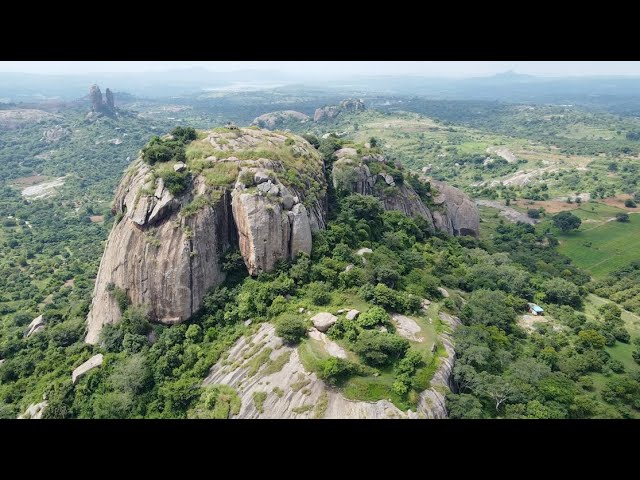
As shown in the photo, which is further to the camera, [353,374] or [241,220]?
[241,220]

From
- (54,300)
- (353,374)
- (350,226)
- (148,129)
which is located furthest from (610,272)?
(148,129)

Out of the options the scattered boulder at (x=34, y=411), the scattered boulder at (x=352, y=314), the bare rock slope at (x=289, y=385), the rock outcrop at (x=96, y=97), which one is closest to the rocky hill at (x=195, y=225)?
the scattered boulder at (x=34, y=411)

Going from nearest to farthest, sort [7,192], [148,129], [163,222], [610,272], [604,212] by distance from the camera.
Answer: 1. [163,222]
2. [610,272]
3. [604,212]
4. [7,192]
5. [148,129]

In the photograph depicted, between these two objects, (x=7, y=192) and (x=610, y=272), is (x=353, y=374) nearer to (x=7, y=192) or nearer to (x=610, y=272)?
(x=610, y=272)

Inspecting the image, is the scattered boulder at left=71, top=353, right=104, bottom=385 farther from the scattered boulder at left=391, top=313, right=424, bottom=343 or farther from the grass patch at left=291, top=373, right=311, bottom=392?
the scattered boulder at left=391, top=313, right=424, bottom=343

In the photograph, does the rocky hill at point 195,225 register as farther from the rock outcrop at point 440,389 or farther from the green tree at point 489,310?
the green tree at point 489,310

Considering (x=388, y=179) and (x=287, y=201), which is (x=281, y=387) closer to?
(x=287, y=201)

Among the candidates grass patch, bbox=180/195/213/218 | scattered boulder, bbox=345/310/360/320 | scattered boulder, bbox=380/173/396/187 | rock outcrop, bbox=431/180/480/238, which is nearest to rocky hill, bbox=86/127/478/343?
grass patch, bbox=180/195/213/218
